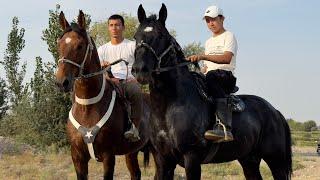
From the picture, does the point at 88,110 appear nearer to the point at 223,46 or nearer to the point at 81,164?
the point at 81,164

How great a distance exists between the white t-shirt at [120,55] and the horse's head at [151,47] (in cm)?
239

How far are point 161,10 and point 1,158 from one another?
51.1ft

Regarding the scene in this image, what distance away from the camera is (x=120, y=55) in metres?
9.45

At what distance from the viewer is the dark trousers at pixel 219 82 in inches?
298

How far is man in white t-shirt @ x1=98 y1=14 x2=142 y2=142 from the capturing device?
9148 mm

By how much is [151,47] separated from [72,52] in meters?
1.69

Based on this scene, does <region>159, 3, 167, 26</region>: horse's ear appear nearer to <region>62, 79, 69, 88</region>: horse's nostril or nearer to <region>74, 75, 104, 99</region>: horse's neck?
<region>62, 79, 69, 88</region>: horse's nostril

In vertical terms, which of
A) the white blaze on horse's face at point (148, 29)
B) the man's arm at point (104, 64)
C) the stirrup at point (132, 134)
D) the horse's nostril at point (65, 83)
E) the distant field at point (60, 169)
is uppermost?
the white blaze on horse's face at point (148, 29)

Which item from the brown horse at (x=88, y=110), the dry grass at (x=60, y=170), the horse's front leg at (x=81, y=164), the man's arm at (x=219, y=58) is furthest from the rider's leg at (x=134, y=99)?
the dry grass at (x=60, y=170)

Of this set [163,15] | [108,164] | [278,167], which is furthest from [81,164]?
[278,167]

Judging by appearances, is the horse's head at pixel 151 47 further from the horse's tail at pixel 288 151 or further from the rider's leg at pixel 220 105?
the horse's tail at pixel 288 151

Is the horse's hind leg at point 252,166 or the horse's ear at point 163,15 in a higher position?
the horse's ear at point 163,15

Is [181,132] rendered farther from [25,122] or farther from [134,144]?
[25,122]

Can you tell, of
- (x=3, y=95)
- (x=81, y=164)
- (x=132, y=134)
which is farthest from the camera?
(x=3, y=95)
